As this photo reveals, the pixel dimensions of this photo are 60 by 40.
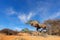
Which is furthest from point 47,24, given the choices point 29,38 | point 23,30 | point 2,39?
point 2,39

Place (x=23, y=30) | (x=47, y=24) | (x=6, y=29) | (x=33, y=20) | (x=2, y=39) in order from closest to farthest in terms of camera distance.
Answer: (x=2, y=39) → (x=6, y=29) → (x=23, y=30) → (x=33, y=20) → (x=47, y=24)

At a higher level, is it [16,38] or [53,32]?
[53,32]

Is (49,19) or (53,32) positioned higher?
(49,19)

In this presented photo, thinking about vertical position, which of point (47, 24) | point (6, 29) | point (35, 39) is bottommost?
point (35, 39)

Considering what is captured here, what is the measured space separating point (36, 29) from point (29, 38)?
28.6 ft

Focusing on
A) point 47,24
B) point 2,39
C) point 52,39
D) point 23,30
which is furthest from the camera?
point 47,24

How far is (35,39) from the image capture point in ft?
51.3

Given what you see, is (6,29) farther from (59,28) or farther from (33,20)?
(59,28)

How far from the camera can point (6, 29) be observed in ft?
63.2

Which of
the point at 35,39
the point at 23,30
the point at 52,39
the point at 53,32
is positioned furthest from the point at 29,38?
the point at 53,32

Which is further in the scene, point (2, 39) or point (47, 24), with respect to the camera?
point (47, 24)

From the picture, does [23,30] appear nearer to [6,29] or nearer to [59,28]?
[6,29]

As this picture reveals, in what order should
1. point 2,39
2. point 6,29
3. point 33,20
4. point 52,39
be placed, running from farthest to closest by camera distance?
point 33,20, point 6,29, point 52,39, point 2,39

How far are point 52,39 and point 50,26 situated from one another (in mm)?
10156
